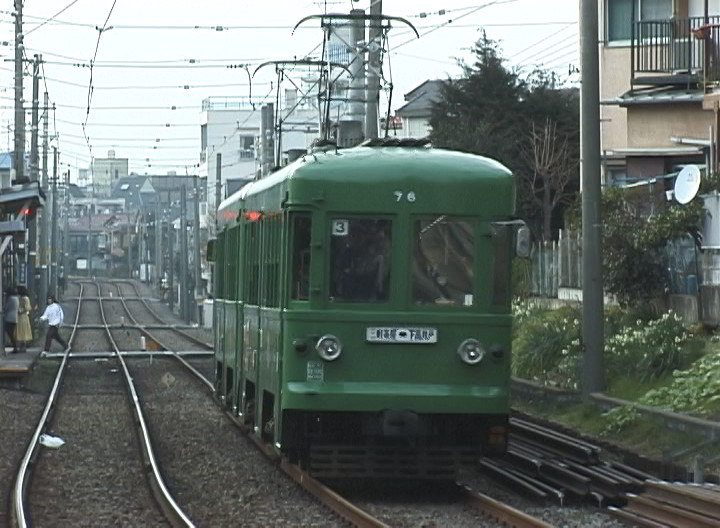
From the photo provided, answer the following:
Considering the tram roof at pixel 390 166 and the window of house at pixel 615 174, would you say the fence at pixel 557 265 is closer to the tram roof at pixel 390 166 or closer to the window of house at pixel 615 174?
the window of house at pixel 615 174

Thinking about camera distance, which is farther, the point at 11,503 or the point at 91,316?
the point at 91,316

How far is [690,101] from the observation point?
27.2 metres

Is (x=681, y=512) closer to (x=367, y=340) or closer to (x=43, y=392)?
(x=367, y=340)

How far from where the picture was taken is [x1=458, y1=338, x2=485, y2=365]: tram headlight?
13.0 metres

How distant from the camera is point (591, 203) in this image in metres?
19.5

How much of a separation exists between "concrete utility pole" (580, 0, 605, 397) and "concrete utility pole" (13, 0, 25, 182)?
25.1 m

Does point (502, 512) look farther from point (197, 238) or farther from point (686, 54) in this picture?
point (197, 238)

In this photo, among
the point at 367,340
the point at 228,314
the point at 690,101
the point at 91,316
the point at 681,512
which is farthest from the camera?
the point at 91,316

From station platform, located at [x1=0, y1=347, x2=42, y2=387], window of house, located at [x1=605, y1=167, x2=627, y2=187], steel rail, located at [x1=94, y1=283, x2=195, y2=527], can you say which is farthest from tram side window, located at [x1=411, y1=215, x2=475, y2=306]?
window of house, located at [x1=605, y1=167, x2=627, y2=187]

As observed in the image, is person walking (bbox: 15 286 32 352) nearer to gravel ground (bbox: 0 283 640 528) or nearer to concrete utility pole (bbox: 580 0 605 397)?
gravel ground (bbox: 0 283 640 528)

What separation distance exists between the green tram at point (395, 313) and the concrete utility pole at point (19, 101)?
2996 centimetres

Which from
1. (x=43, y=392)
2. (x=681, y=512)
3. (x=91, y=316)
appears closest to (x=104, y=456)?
(x=681, y=512)

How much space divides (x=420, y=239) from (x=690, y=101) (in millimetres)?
15238

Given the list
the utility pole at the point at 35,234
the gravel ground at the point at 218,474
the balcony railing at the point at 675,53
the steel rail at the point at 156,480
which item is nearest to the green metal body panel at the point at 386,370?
the gravel ground at the point at 218,474
